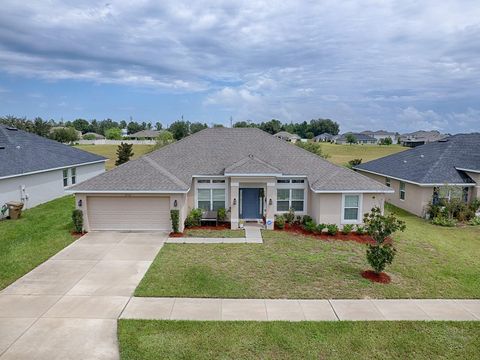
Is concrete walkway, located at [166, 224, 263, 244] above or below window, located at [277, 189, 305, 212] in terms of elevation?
below

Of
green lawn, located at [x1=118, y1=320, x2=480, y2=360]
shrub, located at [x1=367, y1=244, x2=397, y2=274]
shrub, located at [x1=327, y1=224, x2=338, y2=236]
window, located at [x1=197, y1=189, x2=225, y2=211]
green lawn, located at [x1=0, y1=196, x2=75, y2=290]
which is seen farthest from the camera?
window, located at [x1=197, y1=189, x2=225, y2=211]

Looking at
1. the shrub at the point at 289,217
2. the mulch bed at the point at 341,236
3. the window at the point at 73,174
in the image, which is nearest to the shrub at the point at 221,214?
the mulch bed at the point at 341,236

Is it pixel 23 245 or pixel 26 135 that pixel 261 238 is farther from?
pixel 26 135

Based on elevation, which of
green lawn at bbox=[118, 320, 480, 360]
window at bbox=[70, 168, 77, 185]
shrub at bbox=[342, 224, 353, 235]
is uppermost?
window at bbox=[70, 168, 77, 185]

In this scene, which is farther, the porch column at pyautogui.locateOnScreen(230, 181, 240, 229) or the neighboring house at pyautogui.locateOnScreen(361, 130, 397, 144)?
the neighboring house at pyautogui.locateOnScreen(361, 130, 397, 144)

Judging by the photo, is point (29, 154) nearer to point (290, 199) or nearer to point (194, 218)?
point (194, 218)

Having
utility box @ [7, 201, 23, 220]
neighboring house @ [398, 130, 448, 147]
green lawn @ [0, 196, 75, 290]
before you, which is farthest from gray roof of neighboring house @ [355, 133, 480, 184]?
neighboring house @ [398, 130, 448, 147]

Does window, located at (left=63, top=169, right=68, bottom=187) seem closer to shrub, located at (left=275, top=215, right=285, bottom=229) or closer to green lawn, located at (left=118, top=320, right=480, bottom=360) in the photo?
shrub, located at (left=275, top=215, right=285, bottom=229)
